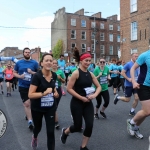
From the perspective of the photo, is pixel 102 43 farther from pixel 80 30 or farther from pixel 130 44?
pixel 130 44

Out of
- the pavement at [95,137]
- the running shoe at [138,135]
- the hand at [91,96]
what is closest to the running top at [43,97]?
the hand at [91,96]

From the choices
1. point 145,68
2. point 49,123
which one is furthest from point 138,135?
point 49,123

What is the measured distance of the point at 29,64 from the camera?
253 inches

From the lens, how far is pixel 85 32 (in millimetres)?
55406

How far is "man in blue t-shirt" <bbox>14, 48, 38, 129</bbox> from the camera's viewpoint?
6.29 m

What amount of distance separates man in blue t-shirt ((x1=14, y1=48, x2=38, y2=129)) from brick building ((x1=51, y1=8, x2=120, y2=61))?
4598cm

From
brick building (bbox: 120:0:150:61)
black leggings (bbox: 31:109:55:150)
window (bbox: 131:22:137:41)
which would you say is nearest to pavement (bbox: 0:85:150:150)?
black leggings (bbox: 31:109:55:150)

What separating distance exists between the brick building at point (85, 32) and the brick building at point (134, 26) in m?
24.6

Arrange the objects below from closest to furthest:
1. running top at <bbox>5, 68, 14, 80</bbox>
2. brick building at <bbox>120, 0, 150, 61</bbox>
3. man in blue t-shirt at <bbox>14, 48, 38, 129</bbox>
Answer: man in blue t-shirt at <bbox>14, 48, 38, 129</bbox> < running top at <bbox>5, 68, 14, 80</bbox> < brick building at <bbox>120, 0, 150, 61</bbox>

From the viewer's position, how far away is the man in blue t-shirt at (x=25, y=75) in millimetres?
6289

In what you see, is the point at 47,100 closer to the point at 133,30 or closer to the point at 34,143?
the point at 34,143

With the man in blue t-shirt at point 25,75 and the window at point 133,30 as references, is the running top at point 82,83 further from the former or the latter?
the window at point 133,30

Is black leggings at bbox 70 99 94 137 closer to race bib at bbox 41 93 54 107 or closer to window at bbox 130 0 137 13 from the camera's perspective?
race bib at bbox 41 93 54 107

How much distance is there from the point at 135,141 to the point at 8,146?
8.43 ft
